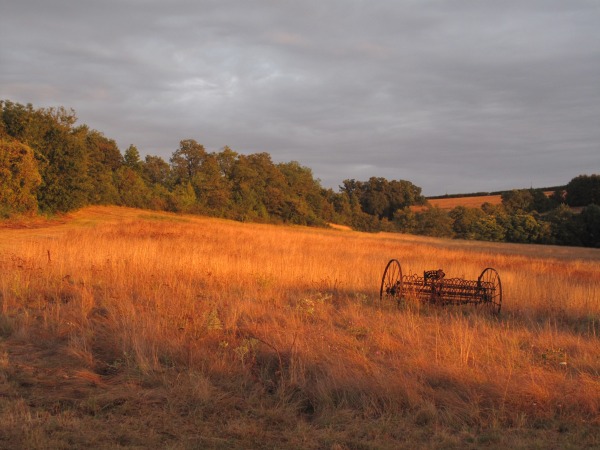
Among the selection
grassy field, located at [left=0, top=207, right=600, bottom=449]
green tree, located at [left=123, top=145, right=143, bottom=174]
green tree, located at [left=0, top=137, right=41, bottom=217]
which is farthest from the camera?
green tree, located at [left=123, top=145, right=143, bottom=174]

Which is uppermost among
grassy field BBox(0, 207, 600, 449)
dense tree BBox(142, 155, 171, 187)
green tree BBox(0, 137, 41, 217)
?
dense tree BBox(142, 155, 171, 187)

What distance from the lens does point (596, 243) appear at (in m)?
60.1

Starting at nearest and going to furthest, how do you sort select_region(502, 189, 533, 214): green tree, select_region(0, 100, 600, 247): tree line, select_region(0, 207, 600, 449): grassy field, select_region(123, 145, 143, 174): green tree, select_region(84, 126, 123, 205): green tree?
select_region(0, 207, 600, 449): grassy field → select_region(0, 100, 600, 247): tree line → select_region(84, 126, 123, 205): green tree → select_region(123, 145, 143, 174): green tree → select_region(502, 189, 533, 214): green tree

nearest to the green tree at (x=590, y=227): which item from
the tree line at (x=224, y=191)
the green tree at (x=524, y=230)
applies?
the tree line at (x=224, y=191)

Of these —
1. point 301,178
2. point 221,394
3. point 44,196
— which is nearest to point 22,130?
point 44,196

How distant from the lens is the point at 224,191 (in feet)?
176

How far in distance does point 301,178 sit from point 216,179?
72.5 feet

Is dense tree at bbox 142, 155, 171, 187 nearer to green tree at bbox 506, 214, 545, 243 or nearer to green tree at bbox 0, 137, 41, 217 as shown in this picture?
green tree at bbox 0, 137, 41, 217

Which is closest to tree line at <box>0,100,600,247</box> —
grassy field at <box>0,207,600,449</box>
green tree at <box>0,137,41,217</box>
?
green tree at <box>0,137,41,217</box>

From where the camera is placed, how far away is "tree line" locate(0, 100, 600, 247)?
29406 millimetres

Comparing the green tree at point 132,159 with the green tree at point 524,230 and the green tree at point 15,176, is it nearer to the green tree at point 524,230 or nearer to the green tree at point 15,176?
the green tree at point 15,176

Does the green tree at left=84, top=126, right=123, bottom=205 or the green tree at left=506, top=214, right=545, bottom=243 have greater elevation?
the green tree at left=84, top=126, right=123, bottom=205

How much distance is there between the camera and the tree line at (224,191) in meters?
29.4

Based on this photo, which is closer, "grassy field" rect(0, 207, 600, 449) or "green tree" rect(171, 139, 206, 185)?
"grassy field" rect(0, 207, 600, 449)
